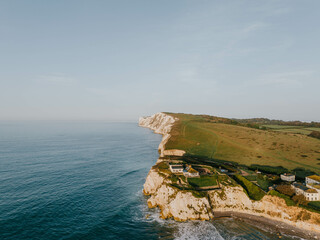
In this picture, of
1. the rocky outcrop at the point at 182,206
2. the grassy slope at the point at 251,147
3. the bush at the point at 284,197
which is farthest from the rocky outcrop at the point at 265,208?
the grassy slope at the point at 251,147

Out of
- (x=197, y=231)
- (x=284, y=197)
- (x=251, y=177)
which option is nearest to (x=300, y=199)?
(x=284, y=197)

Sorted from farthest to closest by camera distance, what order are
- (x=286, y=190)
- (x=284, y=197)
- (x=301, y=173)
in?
(x=301, y=173) < (x=286, y=190) < (x=284, y=197)

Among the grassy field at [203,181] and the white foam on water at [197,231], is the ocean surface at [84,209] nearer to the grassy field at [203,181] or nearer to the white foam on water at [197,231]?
the white foam on water at [197,231]

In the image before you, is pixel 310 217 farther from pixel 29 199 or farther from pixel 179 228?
pixel 29 199

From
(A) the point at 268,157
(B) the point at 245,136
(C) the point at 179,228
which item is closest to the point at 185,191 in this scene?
(C) the point at 179,228

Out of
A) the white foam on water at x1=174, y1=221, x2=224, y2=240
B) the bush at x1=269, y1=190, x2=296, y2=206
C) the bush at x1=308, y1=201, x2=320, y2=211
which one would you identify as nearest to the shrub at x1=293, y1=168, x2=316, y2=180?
the bush at x1=308, y1=201, x2=320, y2=211

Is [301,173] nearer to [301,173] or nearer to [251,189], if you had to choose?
[301,173]
